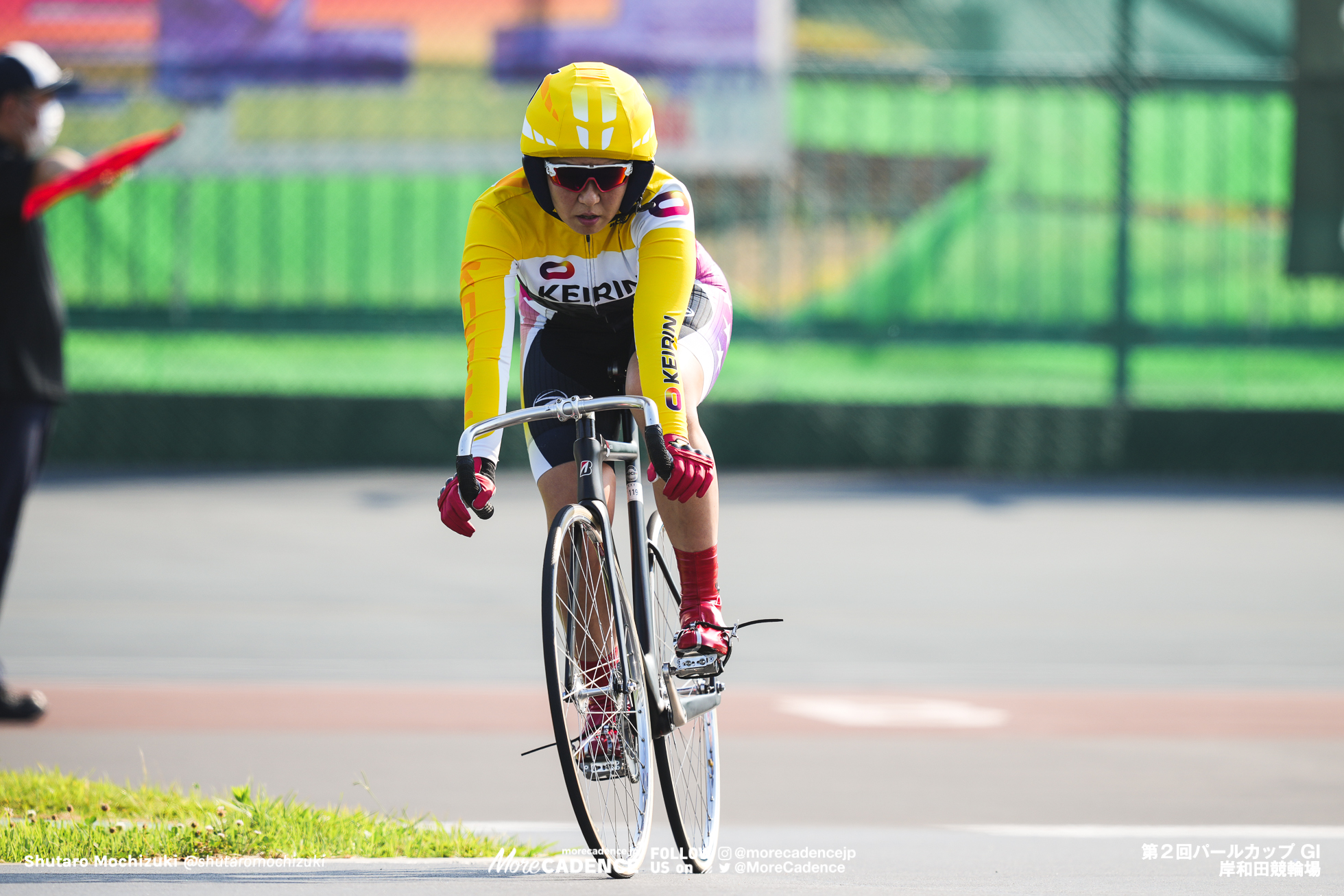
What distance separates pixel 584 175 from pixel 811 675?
3685 millimetres

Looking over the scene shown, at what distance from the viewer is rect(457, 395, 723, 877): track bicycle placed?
4477mm

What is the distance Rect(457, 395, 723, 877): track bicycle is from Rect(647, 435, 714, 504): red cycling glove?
0.09 feet

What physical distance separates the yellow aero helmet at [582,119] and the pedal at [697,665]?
1256 mm

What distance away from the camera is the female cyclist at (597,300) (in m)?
4.53

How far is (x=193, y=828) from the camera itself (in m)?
4.79

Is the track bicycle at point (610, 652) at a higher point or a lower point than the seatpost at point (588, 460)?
lower

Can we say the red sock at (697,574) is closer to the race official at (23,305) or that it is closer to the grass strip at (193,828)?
the grass strip at (193,828)

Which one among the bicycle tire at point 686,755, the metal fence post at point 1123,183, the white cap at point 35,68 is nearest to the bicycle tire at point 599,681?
the bicycle tire at point 686,755

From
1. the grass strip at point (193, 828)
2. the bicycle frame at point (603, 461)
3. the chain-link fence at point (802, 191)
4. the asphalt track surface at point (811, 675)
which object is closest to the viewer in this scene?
the bicycle frame at point (603, 461)

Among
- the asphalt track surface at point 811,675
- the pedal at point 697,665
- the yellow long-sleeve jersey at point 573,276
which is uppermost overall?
the yellow long-sleeve jersey at point 573,276

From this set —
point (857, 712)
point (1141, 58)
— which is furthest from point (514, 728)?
point (1141, 58)

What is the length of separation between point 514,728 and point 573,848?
5.74 ft

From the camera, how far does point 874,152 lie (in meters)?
14.3

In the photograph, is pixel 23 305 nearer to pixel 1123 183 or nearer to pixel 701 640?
pixel 701 640
